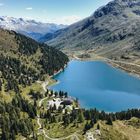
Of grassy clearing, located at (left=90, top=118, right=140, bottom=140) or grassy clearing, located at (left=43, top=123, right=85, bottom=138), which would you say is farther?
grassy clearing, located at (left=43, top=123, right=85, bottom=138)

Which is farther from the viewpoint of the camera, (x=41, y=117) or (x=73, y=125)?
(x=41, y=117)

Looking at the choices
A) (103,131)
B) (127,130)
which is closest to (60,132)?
(103,131)

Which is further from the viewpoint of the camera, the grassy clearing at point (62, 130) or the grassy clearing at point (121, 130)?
the grassy clearing at point (62, 130)

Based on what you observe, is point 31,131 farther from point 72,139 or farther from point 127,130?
point 127,130

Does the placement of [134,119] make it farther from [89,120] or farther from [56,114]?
[56,114]

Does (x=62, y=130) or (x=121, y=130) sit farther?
(x=62, y=130)

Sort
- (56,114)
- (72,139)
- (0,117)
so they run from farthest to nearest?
(56,114) → (0,117) → (72,139)

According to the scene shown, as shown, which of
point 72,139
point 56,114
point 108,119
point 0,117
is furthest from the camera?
point 56,114

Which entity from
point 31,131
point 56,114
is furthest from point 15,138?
point 56,114

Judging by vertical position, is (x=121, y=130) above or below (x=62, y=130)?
above
